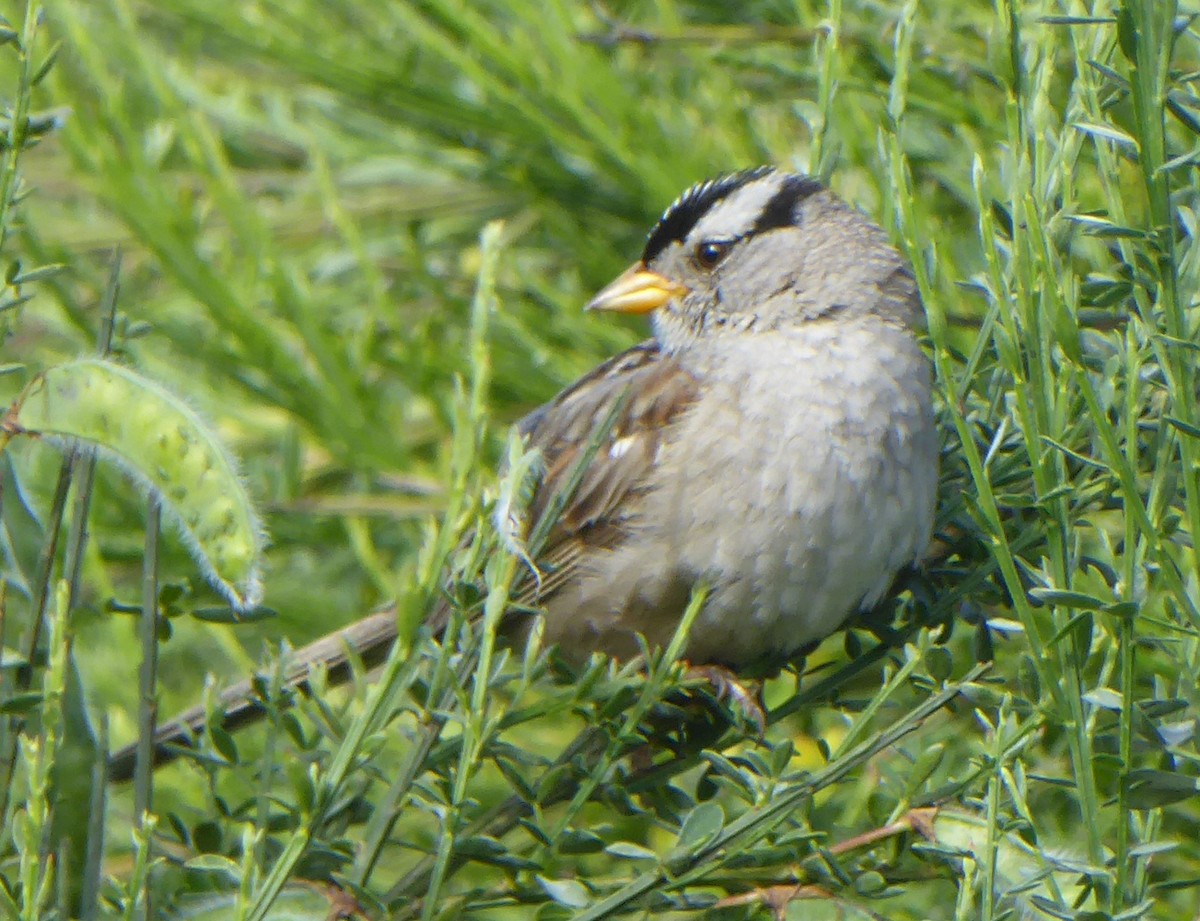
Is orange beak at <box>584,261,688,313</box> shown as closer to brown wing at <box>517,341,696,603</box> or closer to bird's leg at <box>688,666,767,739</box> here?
brown wing at <box>517,341,696,603</box>

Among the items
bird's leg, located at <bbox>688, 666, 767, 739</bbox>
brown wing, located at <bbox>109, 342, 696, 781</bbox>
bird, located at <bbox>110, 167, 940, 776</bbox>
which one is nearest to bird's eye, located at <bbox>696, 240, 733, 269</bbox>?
bird, located at <bbox>110, 167, 940, 776</bbox>

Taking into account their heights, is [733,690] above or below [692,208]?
below

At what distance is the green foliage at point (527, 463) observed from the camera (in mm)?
1197

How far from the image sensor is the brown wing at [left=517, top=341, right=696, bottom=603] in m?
2.28

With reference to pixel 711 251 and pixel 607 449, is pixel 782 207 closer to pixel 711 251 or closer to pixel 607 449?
pixel 711 251

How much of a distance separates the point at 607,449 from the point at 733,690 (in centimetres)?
53

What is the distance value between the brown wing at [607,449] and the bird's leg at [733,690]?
297mm

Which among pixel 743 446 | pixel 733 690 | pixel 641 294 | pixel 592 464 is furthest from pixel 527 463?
Result: pixel 641 294

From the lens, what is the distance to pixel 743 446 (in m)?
2.13

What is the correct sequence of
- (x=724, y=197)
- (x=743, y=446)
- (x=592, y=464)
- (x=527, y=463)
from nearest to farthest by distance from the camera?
(x=527, y=463)
(x=743, y=446)
(x=592, y=464)
(x=724, y=197)

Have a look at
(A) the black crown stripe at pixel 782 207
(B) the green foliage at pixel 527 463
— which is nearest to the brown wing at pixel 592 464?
(B) the green foliage at pixel 527 463

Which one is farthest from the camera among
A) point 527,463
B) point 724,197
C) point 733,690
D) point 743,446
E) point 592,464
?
point 724,197

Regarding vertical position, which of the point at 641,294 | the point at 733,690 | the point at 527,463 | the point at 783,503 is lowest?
the point at 733,690

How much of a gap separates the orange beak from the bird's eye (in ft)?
0.16
